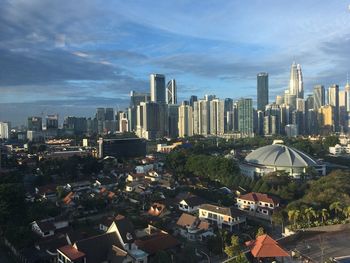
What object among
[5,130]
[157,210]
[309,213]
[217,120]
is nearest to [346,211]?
[309,213]


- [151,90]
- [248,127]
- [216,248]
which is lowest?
[216,248]

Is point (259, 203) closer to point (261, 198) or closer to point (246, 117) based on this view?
point (261, 198)

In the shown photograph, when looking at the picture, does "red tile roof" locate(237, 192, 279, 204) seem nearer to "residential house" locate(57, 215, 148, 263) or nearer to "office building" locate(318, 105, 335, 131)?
"residential house" locate(57, 215, 148, 263)

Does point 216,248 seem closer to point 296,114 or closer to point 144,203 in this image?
point 144,203

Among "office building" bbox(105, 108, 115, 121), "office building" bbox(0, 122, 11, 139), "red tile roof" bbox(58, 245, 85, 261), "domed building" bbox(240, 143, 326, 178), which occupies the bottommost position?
"red tile roof" bbox(58, 245, 85, 261)

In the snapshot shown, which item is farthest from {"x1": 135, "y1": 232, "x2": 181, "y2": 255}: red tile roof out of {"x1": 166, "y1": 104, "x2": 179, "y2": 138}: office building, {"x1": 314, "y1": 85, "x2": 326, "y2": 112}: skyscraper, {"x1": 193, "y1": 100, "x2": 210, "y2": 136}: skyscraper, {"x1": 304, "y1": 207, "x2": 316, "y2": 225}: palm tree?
{"x1": 314, "y1": 85, "x2": 326, "y2": 112}: skyscraper

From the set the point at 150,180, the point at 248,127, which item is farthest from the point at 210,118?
the point at 150,180
